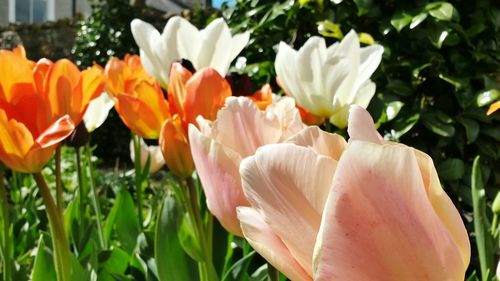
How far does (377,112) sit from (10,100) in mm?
1342

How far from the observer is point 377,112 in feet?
6.00

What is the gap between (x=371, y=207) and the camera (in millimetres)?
261

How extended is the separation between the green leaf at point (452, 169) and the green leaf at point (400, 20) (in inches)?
14.9

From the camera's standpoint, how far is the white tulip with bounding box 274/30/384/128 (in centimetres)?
93

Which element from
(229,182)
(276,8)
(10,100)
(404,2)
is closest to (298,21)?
(276,8)

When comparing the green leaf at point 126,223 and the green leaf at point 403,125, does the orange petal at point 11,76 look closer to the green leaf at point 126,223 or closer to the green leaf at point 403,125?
the green leaf at point 126,223

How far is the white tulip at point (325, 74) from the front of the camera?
0.93 meters

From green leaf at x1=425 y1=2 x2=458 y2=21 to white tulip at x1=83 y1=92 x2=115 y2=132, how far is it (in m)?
0.95

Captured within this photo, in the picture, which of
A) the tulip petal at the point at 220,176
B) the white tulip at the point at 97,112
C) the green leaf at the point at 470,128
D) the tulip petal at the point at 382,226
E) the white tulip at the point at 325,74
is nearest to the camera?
the tulip petal at the point at 382,226

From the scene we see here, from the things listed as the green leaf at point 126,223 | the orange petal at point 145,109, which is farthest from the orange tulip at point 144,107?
the green leaf at point 126,223

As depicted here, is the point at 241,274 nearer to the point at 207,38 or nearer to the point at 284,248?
the point at 207,38

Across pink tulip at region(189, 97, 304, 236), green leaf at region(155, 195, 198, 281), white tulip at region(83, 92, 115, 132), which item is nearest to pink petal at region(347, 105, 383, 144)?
pink tulip at region(189, 97, 304, 236)

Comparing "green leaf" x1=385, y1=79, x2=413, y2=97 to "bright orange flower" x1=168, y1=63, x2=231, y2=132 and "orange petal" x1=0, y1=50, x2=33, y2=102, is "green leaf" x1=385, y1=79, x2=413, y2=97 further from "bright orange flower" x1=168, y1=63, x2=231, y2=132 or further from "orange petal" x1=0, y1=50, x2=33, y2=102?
"orange petal" x1=0, y1=50, x2=33, y2=102

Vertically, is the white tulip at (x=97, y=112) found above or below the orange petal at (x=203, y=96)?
below
